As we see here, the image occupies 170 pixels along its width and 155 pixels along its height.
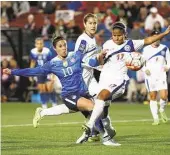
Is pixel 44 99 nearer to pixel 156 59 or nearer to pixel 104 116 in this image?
pixel 156 59

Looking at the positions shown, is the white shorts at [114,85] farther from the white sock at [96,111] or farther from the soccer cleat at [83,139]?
the soccer cleat at [83,139]

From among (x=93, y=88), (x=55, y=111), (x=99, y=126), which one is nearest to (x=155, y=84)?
(x=93, y=88)

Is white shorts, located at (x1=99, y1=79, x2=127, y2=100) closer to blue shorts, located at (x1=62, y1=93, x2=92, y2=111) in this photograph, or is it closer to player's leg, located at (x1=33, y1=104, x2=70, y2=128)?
blue shorts, located at (x1=62, y1=93, x2=92, y2=111)

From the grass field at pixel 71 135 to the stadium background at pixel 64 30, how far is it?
208 inches

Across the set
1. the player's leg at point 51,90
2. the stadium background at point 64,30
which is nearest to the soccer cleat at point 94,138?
the player's leg at point 51,90

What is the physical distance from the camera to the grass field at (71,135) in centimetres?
1216

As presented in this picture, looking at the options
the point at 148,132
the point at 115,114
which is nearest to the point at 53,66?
the point at 148,132

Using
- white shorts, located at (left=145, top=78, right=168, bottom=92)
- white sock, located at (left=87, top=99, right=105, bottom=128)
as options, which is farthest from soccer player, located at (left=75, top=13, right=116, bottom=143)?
white shorts, located at (left=145, top=78, right=168, bottom=92)

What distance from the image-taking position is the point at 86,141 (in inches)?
544

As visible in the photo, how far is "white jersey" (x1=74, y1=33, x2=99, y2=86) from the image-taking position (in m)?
14.2

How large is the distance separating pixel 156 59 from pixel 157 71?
0.31 m

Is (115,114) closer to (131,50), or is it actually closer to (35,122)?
(35,122)

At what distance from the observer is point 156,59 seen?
1938 centimetres

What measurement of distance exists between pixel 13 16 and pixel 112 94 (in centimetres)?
2065
